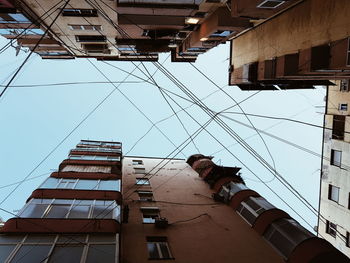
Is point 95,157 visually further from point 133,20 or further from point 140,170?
point 133,20

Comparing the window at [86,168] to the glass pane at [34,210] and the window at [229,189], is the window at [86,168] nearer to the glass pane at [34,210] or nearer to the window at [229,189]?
the glass pane at [34,210]

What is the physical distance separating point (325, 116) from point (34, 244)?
24388mm

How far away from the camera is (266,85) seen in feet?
69.7

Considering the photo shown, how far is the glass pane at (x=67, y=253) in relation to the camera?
10442 mm

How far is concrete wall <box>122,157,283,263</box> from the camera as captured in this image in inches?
518

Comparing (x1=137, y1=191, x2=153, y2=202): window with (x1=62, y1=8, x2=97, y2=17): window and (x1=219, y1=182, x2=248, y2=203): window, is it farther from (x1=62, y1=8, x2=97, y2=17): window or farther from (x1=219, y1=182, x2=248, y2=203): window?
(x1=62, y1=8, x2=97, y2=17): window

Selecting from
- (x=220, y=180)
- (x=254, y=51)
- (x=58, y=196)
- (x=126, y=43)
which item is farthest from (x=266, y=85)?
(x=58, y=196)

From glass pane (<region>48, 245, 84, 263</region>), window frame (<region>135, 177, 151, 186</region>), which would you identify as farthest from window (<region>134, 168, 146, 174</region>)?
glass pane (<region>48, 245, 84, 263</region>)

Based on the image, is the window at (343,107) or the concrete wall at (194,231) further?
the window at (343,107)

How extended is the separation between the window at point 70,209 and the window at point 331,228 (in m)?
20.7

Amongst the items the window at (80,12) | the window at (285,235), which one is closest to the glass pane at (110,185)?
the window at (285,235)

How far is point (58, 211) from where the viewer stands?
539 inches

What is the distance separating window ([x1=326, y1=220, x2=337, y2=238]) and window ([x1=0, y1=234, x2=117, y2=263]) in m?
22.0

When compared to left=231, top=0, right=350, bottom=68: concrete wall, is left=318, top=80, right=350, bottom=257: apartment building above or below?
below
